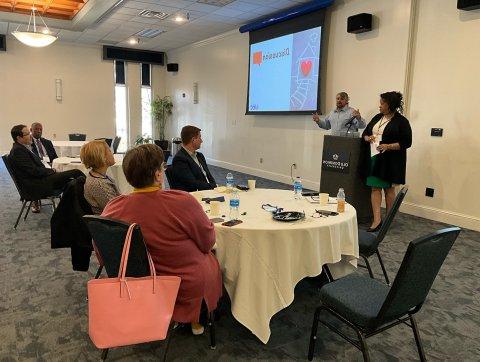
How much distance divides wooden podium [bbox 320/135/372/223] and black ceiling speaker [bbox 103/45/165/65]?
8434 millimetres

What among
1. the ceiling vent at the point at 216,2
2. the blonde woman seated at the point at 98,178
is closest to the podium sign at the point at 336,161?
the blonde woman seated at the point at 98,178

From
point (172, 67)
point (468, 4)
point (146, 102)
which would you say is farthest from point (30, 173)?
point (146, 102)

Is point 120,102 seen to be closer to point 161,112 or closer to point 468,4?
point 161,112

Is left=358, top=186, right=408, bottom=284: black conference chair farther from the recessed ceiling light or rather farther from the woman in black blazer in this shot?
the recessed ceiling light

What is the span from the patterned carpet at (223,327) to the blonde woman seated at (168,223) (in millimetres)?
463

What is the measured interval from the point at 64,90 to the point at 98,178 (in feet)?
31.2

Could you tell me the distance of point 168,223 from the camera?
1.85 meters

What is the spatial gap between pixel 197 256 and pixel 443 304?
2001mm

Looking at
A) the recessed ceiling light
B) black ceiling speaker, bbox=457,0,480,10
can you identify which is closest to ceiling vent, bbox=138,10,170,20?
the recessed ceiling light

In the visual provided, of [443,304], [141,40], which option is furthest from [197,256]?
[141,40]

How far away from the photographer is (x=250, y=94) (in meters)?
8.39

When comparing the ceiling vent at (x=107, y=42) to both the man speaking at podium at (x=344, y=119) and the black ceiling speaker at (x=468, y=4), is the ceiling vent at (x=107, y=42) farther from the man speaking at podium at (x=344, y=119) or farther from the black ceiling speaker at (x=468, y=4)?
the black ceiling speaker at (x=468, y=4)

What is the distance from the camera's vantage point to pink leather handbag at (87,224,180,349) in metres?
1.66

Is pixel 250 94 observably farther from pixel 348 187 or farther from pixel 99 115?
pixel 99 115
